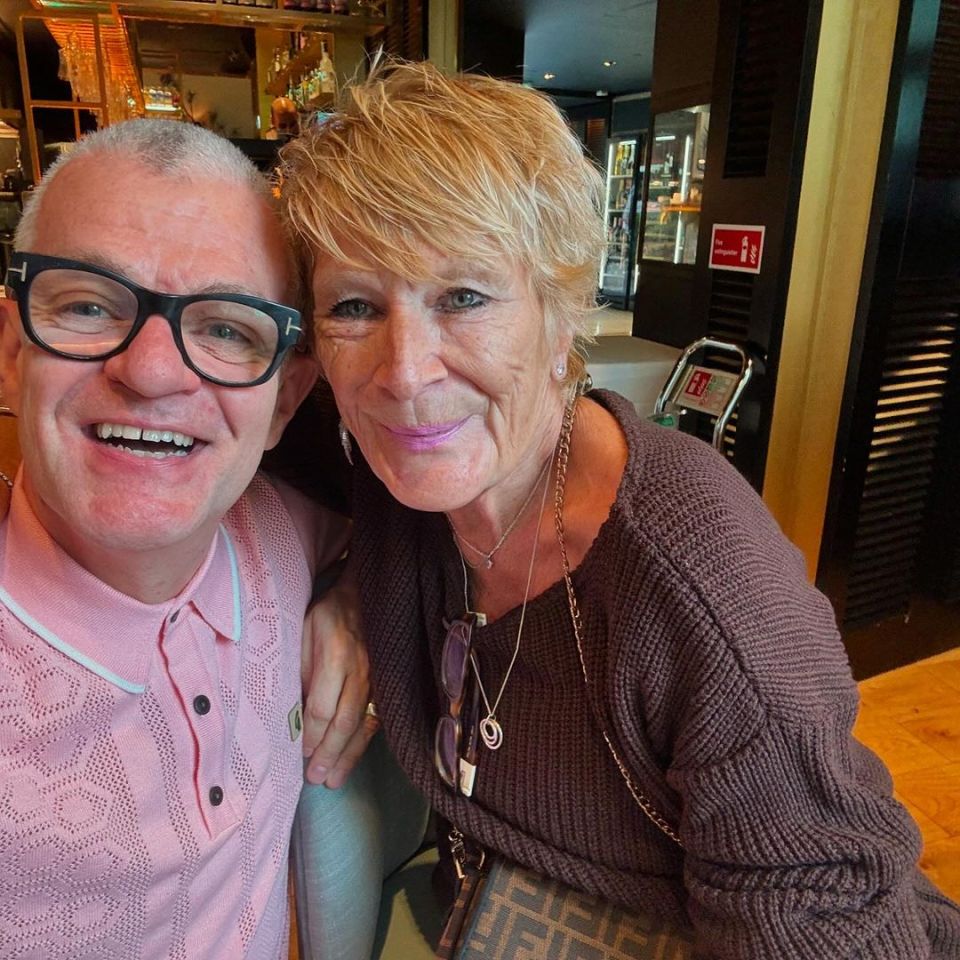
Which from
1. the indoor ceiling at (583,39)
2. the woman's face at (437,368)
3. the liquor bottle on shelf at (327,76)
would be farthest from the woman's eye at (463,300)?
the indoor ceiling at (583,39)

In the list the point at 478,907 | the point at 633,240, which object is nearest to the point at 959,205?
the point at 478,907

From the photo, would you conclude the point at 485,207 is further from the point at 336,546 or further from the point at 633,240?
the point at 633,240

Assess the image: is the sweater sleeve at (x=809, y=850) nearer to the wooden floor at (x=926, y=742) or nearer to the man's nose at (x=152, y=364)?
the man's nose at (x=152, y=364)

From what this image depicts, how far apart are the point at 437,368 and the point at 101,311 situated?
0.37 m

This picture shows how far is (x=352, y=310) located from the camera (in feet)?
3.36

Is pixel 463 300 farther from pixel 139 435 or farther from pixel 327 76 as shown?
pixel 327 76

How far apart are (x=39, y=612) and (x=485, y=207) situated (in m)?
0.65

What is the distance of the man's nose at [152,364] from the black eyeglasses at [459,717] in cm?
52

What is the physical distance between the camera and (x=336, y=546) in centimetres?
137

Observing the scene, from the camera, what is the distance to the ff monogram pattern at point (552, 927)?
1095 mm

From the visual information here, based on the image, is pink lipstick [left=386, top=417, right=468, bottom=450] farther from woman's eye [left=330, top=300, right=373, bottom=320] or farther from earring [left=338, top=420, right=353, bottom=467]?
earring [left=338, top=420, right=353, bottom=467]

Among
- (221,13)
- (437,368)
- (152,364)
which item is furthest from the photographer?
(221,13)

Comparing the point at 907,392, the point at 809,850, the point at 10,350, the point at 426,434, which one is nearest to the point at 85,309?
the point at 10,350

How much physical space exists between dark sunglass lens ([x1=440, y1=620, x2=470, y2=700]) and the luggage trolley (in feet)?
4.55
